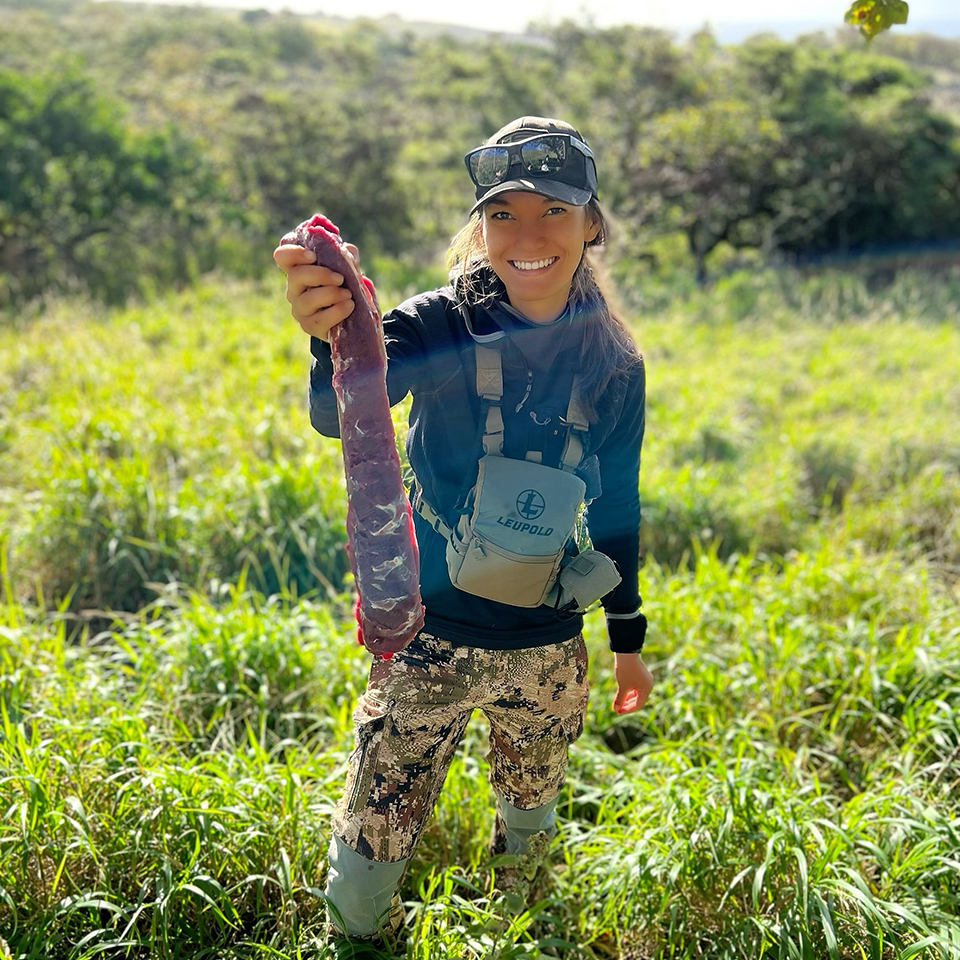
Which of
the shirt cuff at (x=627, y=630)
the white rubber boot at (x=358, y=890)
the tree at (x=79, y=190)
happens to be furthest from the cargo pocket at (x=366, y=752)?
the tree at (x=79, y=190)

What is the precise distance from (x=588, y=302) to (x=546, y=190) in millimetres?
260

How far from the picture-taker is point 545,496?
1.59 m

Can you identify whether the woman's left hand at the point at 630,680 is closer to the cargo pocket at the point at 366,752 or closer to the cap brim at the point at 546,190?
the cargo pocket at the point at 366,752

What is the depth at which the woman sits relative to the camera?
5.33 feet

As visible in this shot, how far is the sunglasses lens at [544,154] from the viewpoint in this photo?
159 centimetres

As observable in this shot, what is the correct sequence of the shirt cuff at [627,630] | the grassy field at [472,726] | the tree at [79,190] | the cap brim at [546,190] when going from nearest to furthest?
the cap brim at [546,190] < the shirt cuff at [627,630] < the grassy field at [472,726] < the tree at [79,190]

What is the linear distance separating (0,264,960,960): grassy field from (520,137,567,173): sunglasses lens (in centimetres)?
150

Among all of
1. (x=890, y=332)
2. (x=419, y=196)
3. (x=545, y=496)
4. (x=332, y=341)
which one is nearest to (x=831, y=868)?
(x=545, y=496)

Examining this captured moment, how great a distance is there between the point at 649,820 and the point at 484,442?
125cm

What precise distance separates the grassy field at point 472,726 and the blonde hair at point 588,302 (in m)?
1.15

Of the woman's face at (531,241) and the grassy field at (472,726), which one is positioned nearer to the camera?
the woman's face at (531,241)

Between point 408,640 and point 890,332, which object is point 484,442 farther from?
point 890,332

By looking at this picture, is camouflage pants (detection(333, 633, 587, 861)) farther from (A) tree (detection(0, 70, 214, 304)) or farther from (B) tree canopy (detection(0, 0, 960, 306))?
(B) tree canopy (detection(0, 0, 960, 306))

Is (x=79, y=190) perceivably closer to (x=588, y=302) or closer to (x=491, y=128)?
(x=491, y=128)
